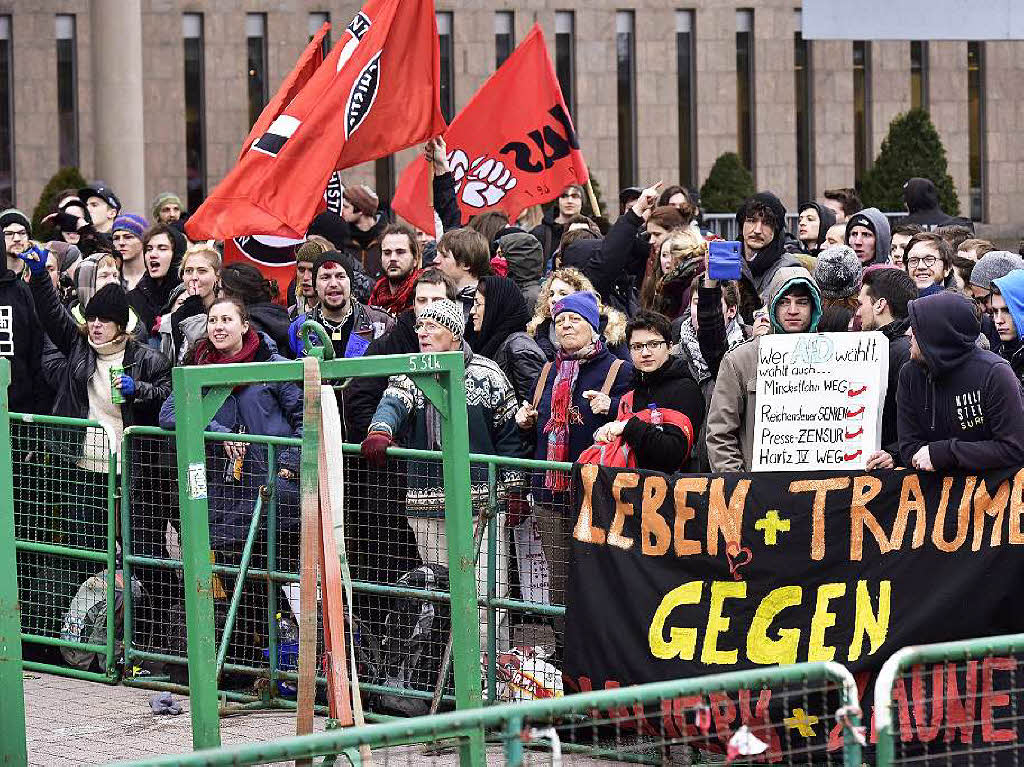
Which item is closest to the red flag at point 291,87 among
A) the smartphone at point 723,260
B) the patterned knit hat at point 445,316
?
the patterned knit hat at point 445,316

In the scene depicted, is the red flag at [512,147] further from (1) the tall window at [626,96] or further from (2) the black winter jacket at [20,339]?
(1) the tall window at [626,96]

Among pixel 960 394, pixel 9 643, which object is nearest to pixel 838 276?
pixel 960 394

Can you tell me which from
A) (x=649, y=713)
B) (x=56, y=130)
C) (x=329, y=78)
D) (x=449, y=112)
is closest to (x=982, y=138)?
(x=449, y=112)

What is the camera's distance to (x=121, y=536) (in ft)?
32.8

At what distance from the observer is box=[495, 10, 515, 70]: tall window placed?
38906mm

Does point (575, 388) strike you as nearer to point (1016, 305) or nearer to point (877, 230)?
point (1016, 305)

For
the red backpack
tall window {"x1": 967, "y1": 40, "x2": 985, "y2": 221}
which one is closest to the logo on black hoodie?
the red backpack

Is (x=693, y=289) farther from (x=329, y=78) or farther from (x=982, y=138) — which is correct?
(x=982, y=138)

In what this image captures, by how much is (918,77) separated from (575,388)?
33.4 m

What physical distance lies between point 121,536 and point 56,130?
1172 inches

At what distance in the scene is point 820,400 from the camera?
25.5 ft

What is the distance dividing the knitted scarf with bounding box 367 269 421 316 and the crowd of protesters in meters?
0.02

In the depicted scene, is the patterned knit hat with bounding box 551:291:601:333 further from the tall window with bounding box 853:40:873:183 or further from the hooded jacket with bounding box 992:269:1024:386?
the tall window with bounding box 853:40:873:183

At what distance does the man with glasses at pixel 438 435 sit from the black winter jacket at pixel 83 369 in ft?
6.35
